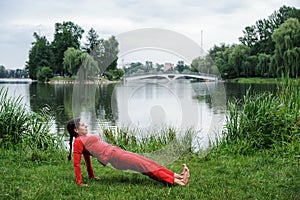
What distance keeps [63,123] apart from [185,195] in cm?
897

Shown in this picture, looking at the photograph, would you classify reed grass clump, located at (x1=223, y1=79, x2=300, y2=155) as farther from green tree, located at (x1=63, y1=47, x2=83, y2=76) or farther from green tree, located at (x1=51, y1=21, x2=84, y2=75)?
green tree, located at (x1=51, y1=21, x2=84, y2=75)

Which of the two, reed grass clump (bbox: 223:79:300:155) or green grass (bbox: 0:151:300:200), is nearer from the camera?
green grass (bbox: 0:151:300:200)

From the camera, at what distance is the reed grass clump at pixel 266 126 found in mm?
5655

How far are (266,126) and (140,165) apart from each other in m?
2.85

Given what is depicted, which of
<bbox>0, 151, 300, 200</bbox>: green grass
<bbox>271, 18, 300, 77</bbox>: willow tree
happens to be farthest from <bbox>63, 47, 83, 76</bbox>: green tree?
<bbox>271, 18, 300, 77</bbox>: willow tree

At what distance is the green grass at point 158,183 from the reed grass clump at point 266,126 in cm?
50

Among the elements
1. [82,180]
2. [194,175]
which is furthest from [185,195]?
[82,180]

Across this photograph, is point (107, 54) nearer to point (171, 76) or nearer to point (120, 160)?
point (171, 76)

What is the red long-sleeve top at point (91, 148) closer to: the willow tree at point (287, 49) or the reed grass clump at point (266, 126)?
the reed grass clump at point (266, 126)

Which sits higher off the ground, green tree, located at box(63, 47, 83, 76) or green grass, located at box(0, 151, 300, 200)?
green tree, located at box(63, 47, 83, 76)

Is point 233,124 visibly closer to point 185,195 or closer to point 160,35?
point 160,35

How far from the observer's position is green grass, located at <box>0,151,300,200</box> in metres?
3.50

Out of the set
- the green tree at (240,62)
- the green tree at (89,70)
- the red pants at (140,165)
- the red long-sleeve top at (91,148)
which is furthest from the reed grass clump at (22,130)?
the green tree at (240,62)

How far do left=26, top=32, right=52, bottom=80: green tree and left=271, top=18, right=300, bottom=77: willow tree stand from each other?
122ft
